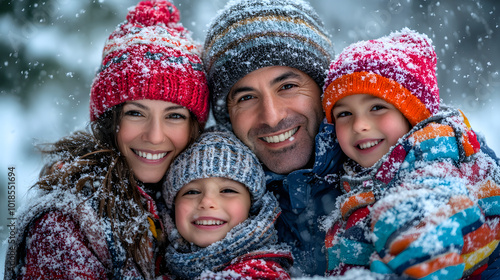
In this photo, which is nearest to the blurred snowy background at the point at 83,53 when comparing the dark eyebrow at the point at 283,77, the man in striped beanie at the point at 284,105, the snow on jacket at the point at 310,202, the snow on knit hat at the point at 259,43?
the snow on knit hat at the point at 259,43

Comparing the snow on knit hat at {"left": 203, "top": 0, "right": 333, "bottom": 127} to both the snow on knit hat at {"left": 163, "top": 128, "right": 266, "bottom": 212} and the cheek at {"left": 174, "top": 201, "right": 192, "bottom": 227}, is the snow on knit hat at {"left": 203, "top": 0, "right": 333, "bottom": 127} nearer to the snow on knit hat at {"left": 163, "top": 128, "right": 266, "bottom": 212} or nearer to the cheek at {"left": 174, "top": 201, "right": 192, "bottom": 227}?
the snow on knit hat at {"left": 163, "top": 128, "right": 266, "bottom": 212}

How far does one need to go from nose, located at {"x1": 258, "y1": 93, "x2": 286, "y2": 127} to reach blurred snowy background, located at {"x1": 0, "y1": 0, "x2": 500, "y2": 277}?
2497 millimetres

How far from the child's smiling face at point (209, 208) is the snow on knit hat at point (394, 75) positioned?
0.77m

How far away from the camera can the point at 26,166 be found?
15.5 ft

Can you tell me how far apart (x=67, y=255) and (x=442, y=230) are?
163 cm

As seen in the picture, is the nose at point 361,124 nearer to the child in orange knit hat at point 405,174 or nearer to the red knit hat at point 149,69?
the child in orange knit hat at point 405,174

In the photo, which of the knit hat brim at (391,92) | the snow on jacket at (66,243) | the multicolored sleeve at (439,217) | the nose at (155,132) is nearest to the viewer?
the multicolored sleeve at (439,217)

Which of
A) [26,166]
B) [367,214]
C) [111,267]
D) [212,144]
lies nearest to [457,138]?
[367,214]

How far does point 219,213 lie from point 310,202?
602 millimetres

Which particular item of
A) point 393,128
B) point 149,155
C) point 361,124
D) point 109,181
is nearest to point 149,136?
point 149,155

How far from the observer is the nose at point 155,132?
224 centimetres

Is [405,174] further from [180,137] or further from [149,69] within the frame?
[149,69]

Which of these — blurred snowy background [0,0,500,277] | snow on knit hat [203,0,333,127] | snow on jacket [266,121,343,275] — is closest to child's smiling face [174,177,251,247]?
snow on jacket [266,121,343,275]

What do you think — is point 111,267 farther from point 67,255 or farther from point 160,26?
point 160,26
